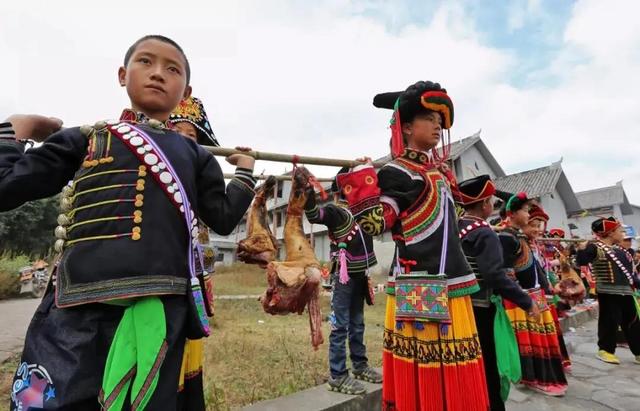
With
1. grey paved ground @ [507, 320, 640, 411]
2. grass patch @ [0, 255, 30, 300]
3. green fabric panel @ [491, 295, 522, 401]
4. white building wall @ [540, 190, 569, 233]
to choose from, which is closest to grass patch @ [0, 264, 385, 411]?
grey paved ground @ [507, 320, 640, 411]

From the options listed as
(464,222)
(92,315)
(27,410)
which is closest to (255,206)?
(92,315)

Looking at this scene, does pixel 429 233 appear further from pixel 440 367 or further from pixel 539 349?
pixel 539 349

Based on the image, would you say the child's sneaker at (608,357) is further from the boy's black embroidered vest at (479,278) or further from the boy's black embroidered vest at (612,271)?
the boy's black embroidered vest at (479,278)

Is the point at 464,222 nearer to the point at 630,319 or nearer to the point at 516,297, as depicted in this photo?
the point at 516,297

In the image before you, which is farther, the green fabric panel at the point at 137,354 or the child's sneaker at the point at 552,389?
the child's sneaker at the point at 552,389

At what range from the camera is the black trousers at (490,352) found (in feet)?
10.2

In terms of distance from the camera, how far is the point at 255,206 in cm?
244

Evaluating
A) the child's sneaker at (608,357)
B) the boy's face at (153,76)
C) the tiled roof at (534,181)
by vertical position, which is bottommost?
the child's sneaker at (608,357)

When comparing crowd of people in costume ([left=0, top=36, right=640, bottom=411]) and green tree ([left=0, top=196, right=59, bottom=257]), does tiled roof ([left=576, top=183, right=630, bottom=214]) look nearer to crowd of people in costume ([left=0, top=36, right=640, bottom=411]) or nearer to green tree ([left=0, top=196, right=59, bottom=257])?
crowd of people in costume ([left=0, top=36, right=640, bottom=411])

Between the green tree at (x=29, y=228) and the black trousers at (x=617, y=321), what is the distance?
22578mm

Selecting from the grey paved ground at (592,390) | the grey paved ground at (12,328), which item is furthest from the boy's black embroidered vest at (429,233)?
the grey paved ground at (12,328)

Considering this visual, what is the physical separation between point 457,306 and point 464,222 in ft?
4.15

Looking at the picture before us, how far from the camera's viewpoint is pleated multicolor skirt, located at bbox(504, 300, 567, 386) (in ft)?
14.7

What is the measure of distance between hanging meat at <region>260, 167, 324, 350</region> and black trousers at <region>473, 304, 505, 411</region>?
5.55ft
